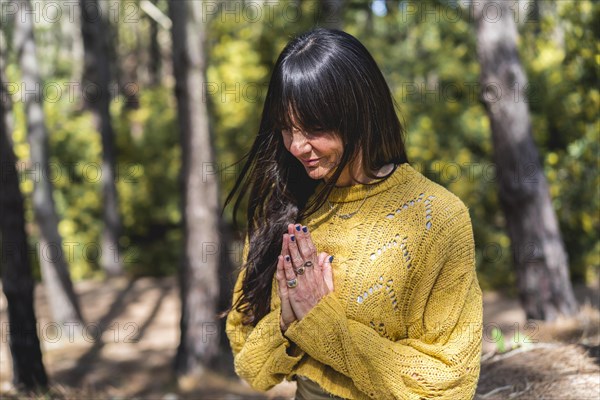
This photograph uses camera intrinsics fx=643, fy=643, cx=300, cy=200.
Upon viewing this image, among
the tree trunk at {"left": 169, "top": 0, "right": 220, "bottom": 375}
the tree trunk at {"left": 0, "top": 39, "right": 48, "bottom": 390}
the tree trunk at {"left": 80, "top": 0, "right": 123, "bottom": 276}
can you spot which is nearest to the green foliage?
the tree trunk at {"left": 169, "top": 0, "right": 220, "bottom": 375}

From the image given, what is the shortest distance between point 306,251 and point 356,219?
0.18 meters

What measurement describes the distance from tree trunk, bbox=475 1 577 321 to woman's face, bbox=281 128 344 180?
4.03 metres

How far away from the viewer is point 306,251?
1687mm

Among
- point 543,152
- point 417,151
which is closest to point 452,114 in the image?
point 417,151

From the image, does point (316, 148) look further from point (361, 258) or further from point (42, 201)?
point (42, 201)

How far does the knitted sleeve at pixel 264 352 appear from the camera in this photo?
1779 mm

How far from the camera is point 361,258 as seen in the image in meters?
1.70

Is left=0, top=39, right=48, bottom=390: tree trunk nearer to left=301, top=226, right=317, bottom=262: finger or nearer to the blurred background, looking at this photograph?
the blurred background

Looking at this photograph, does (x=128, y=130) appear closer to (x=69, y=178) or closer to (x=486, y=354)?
(x=69, y=178)

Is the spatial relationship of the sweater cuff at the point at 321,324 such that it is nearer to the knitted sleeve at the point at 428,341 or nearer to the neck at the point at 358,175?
the knitted sleeve at the point at 428,341

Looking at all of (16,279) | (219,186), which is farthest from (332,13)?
(16,279)

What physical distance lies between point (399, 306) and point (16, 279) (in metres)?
3.43

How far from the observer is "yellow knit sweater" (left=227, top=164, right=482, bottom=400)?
161cm

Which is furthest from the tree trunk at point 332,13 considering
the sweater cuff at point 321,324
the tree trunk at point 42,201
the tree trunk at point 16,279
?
the tree trunk at point 42,201
